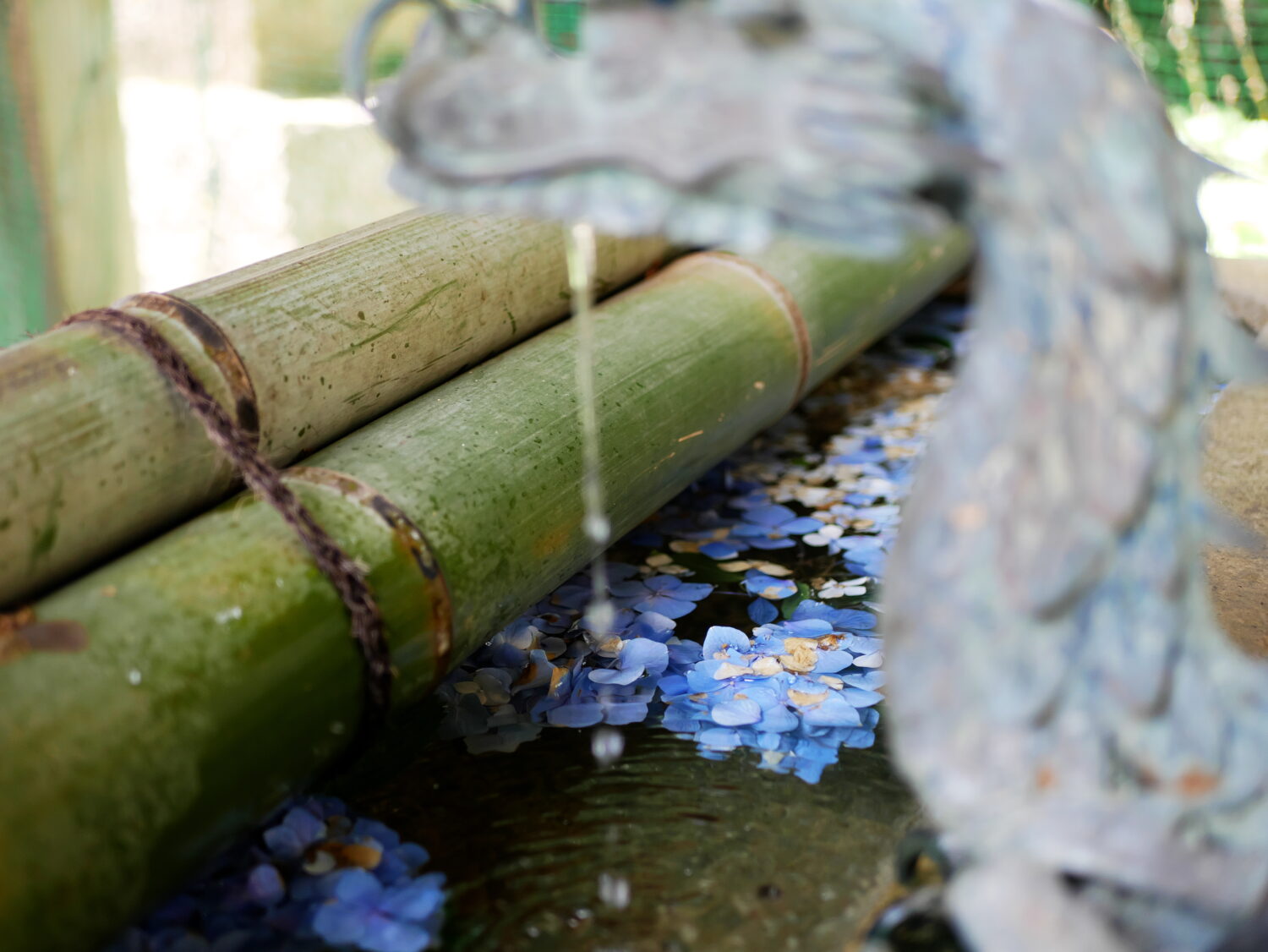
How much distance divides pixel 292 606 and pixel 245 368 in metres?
0.48

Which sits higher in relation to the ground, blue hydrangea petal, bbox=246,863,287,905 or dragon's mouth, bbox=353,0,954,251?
dragon's mouth, bbox=353,0,954,251

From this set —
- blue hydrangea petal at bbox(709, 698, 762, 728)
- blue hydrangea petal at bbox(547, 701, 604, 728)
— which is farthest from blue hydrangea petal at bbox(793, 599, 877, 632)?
blue hydrangea petal at bbox(547, 701, 604, 728)

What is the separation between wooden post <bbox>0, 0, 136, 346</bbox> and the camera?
4.23 m

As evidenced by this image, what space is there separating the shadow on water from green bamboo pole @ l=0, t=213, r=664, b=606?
20.3 inches

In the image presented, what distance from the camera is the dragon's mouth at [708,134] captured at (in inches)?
33.8

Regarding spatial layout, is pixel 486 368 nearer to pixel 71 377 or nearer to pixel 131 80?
pixel 71 377

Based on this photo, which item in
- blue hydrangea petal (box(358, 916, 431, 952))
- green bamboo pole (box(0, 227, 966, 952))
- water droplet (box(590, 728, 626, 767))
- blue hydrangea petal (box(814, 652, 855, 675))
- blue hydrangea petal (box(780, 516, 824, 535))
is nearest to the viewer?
green bamboo pole (box(0, 227, 966, 952))

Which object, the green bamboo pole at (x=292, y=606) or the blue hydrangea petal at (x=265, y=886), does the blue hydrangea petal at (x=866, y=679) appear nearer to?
the green bamboo pole at (x=292, y=606)

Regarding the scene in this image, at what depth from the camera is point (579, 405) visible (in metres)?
2.11

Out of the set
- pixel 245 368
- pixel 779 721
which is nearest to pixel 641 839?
pixel 779 721

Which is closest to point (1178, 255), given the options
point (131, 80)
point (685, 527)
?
point (685, 527)

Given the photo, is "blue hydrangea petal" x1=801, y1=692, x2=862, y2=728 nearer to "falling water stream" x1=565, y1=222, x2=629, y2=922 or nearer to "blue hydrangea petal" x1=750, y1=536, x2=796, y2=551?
"falling water stream" x1=565, y1=222, x2=629, y2=922

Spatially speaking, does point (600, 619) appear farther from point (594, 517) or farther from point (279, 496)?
point (279, 496)

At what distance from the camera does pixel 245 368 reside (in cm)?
179
